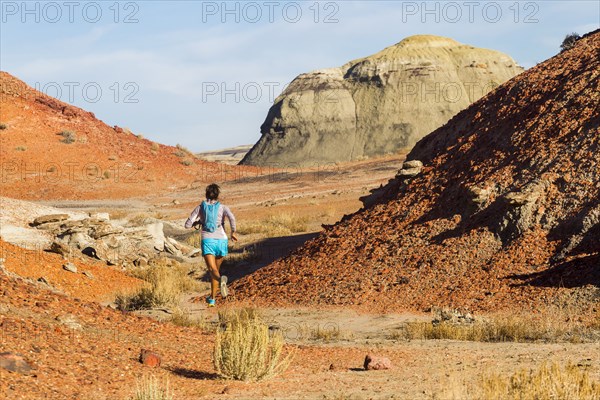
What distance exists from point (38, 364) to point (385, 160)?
1584 inches

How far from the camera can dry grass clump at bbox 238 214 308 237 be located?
2550 centimetres

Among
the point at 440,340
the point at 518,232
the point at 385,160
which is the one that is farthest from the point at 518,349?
the point at 385,160

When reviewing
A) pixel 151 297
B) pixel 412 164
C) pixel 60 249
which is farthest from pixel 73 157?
pixel 151 297

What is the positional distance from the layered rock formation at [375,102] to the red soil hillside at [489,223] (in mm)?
42489

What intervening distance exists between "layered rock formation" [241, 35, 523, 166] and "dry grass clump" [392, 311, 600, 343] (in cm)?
4835

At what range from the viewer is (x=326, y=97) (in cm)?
6525

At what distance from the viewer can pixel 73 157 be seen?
46844 millimetres

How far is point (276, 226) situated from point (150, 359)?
17878mm

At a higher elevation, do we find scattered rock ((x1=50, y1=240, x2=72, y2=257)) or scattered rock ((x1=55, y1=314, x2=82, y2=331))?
scattered rock ((x1=50, y1=240, x2=72, y2=257))

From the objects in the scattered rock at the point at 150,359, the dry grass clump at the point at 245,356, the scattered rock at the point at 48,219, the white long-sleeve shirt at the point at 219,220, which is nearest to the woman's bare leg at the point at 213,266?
the white long-sleeve shirt at the point at 219,220

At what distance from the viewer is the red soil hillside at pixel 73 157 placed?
43750 millimetres

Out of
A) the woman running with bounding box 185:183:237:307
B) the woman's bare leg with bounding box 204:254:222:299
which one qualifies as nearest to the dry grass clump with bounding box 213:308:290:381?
the woman running with bounding box 185:183:237:307

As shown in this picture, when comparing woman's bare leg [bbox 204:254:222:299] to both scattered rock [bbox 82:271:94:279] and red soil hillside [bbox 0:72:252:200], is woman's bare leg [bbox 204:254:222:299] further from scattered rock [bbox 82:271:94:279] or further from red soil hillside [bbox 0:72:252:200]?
red soil hillside [bbox 0:72:252:200]

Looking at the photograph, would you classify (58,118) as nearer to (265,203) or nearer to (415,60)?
(265,203)
